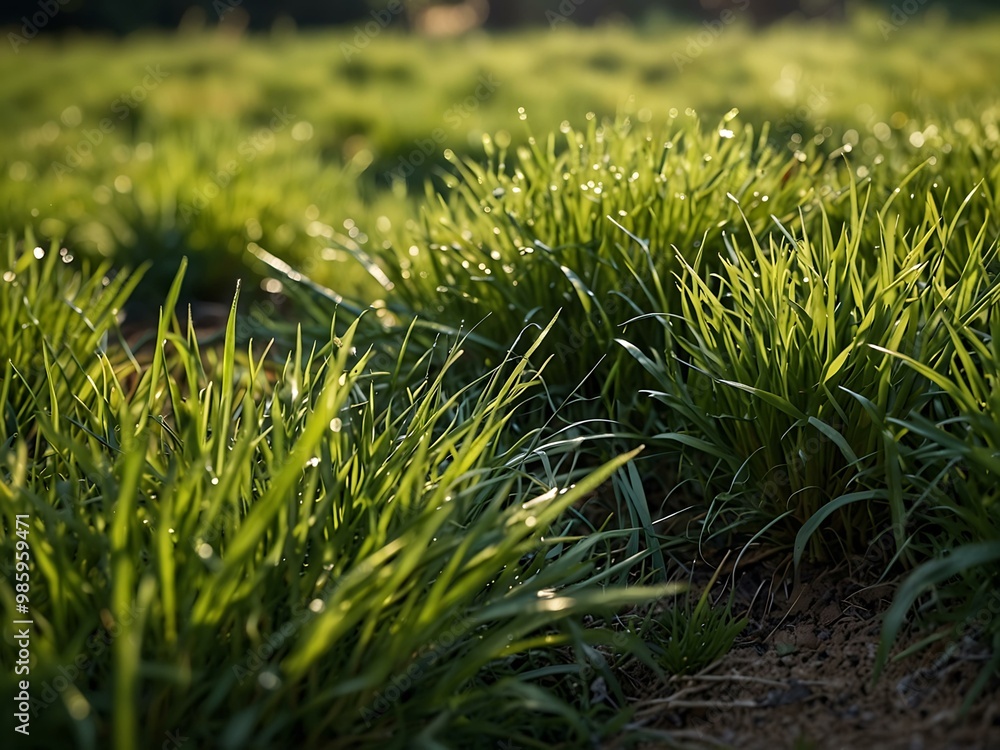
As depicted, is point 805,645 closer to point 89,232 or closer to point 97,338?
point 97,338

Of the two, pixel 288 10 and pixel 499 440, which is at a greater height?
pixel 288 10

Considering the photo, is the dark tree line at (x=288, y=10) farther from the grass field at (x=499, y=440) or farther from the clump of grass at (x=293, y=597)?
the clump of grass at (x=293, y=597)

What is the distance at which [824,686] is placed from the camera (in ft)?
4.10

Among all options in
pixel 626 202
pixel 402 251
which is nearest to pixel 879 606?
pixel 626 202

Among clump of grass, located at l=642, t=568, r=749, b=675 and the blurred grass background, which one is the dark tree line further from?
clump of grass, located at l=642, t=568, r=749, b=675

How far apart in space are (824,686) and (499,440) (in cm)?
63

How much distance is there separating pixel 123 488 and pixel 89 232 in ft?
7.99

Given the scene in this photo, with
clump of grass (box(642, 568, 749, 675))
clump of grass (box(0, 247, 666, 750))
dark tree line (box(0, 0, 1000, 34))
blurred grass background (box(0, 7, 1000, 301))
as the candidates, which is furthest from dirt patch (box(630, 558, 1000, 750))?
dark tree line (box(0, 0, 1000, 34))

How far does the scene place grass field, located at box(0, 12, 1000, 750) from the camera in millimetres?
1061

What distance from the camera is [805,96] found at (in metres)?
4.38

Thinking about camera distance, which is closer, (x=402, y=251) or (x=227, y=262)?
(x=402, y=251)

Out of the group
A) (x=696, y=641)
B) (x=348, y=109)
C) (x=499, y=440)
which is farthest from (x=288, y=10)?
(x=696, y=641)

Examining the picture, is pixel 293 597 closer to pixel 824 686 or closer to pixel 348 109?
pixel 824 686

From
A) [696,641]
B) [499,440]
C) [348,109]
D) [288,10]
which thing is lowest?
[696,641]
